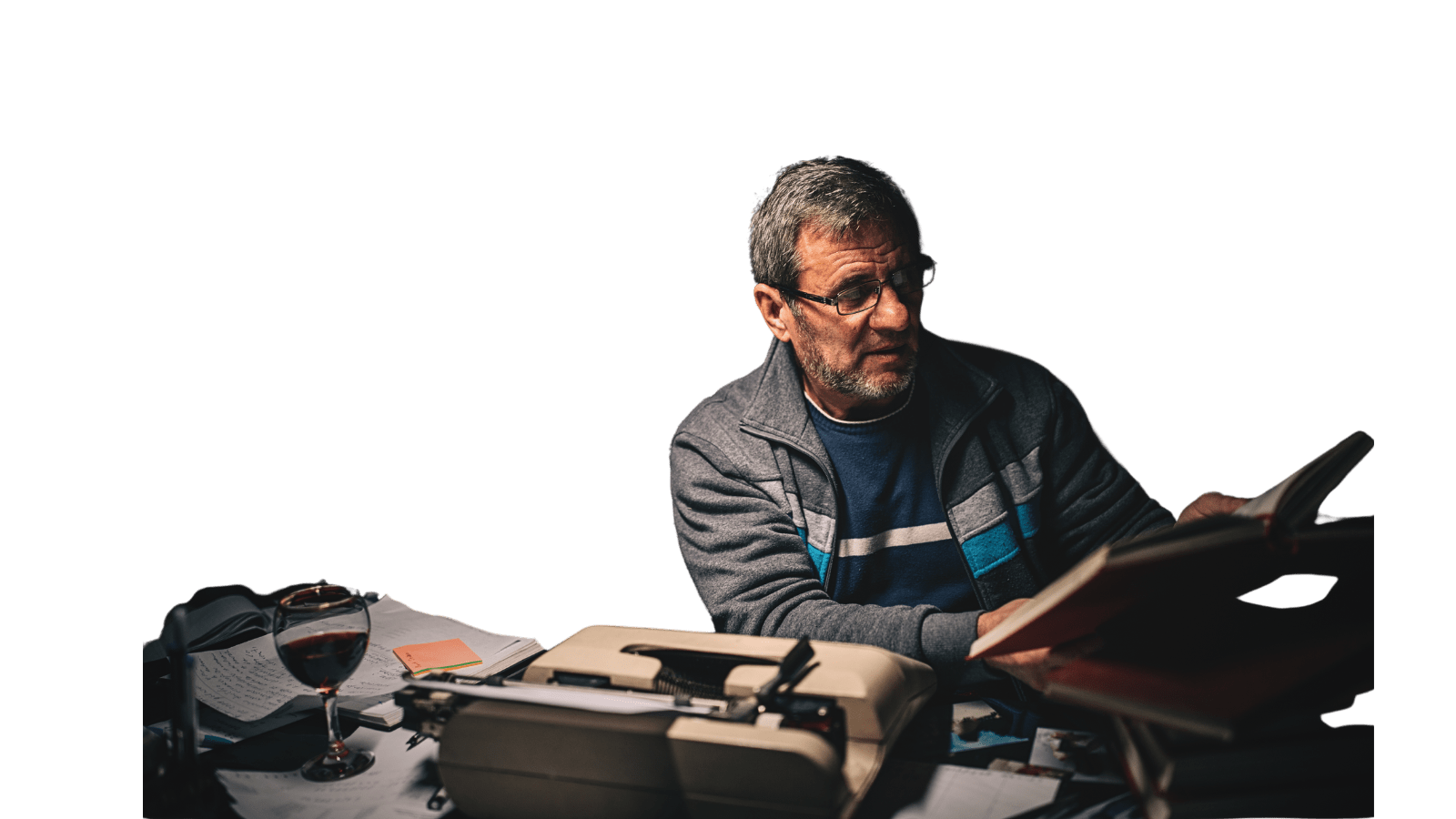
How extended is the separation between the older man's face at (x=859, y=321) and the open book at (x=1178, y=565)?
3.07ft

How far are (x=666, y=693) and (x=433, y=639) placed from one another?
83cm

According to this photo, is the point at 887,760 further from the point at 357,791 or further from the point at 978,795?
the point at 357,791

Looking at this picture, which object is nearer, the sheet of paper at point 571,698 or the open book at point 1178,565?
the open book at point 1178,565

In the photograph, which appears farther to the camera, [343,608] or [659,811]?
[343,608]

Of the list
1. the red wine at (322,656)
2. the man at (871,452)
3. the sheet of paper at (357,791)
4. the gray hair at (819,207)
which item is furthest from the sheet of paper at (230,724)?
the gray hair at (819,207)

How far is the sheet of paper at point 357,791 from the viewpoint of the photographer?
1.49 metres

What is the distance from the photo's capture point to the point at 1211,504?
6.27 ft

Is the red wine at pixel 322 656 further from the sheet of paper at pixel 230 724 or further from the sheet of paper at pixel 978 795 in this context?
the sheet of paper at pixel 978 795

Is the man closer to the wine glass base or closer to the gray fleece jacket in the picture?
the gray fleece jacket

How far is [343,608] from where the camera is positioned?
1.62 m

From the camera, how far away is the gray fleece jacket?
228cm

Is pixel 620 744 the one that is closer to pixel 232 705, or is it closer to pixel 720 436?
pixel 232 705

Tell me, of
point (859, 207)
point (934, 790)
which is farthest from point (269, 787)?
point (859, 207)

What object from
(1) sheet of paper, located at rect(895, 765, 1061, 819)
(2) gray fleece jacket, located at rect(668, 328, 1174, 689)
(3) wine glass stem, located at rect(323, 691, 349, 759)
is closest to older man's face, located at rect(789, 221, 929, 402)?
(2) gray fleece jacket, located at rect(668, 328, 1174, 689)
